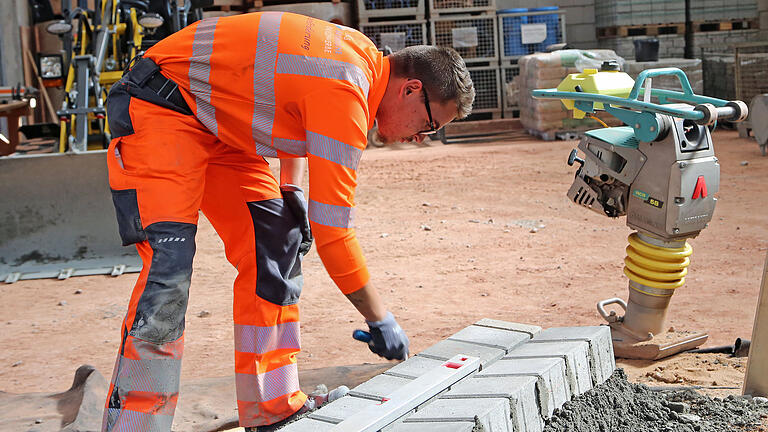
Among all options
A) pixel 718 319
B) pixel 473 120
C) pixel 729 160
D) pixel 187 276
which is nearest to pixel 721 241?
pixel 718 319

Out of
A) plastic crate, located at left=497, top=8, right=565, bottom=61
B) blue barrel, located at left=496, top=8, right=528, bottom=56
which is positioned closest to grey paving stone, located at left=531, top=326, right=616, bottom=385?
plastic crate, located at left=497, top=8, right=565, bottom=61

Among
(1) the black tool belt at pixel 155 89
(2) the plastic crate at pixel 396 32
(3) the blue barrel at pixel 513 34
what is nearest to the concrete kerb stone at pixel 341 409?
(1) the black tool belt at pixel 155 89

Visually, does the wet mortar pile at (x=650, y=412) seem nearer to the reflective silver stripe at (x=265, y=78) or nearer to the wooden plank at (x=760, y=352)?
the wooden plank at (x=760, y=352)

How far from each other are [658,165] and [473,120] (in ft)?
33.1

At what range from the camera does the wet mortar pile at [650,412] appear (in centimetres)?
277

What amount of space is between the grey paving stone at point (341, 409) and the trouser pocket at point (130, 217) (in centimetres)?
82

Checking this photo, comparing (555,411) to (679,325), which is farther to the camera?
(679,325)

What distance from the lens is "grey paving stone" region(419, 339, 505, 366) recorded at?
9.78ft

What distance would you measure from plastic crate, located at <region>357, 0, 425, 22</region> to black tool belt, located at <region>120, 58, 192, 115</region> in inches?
399

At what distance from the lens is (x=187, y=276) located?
2.69 m

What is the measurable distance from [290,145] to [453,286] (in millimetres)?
2838

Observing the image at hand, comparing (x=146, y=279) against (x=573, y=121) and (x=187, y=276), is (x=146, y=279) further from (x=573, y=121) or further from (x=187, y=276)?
(x=573, y=121)

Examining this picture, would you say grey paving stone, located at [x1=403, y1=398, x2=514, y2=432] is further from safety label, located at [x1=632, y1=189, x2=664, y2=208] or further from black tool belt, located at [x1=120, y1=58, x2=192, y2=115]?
safety label, located at [x1=632, y1=189, x2=664, y2=208]

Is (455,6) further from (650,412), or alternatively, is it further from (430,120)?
(650,412)
